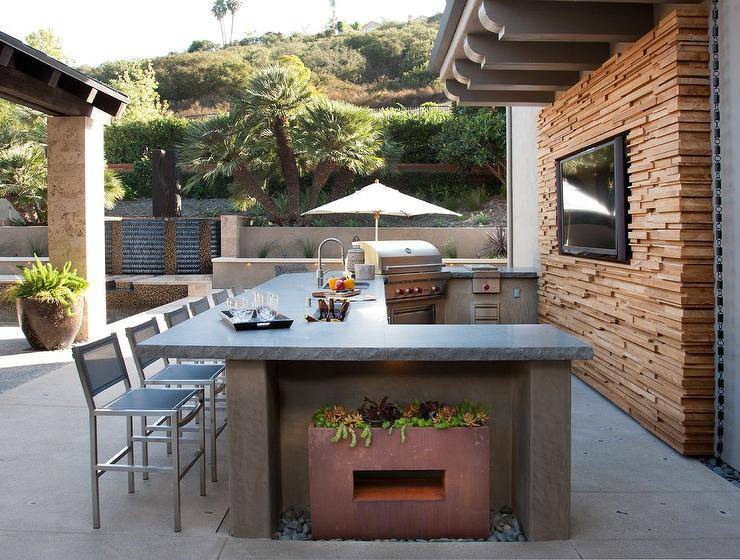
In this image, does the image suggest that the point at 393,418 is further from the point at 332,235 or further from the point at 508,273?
the point at 332,235

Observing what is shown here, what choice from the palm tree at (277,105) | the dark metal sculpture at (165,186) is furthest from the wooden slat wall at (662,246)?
the dark metal sculpture at (165,186)

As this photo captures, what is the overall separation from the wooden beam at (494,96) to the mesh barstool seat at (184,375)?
3.85 m

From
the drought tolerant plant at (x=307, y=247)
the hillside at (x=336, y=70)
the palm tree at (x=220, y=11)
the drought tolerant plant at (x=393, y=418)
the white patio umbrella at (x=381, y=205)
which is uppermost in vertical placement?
the palm tree at (x=220, y=11)

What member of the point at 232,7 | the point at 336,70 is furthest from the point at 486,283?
the point at 232,7

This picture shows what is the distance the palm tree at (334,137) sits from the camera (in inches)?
594

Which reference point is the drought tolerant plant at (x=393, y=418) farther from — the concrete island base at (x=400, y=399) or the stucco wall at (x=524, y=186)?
the stucco wall at (x=524, y=186)

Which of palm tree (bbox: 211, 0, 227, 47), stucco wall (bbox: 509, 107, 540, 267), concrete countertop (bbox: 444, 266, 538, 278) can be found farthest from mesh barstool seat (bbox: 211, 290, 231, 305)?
palm tree (bbox: 211, 0, 227, 47)

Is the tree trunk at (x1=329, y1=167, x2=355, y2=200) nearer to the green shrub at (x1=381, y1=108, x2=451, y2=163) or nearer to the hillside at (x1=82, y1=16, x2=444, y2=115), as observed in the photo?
the green shrub at (x1=381, y1=108, x2=451, y2=163)

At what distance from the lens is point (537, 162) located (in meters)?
7.62

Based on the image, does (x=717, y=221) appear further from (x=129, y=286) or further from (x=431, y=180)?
(x=431, y=180)

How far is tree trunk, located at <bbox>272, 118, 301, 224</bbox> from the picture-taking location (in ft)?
51.9

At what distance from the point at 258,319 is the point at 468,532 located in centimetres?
141

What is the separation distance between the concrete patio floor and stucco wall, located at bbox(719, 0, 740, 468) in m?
0.35

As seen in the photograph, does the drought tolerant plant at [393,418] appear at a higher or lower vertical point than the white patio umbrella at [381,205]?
lower
